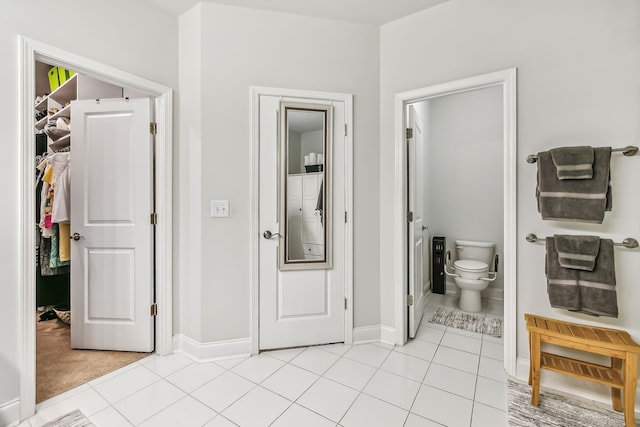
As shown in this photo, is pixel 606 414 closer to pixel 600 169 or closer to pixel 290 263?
pixel 600 169

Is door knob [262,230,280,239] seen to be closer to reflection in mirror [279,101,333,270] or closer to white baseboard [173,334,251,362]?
reflection in mirror [279,101,333,270]

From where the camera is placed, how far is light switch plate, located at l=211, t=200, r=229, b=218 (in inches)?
88.7

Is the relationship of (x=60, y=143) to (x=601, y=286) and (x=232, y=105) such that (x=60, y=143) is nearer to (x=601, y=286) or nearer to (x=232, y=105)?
(x=232, y=105)

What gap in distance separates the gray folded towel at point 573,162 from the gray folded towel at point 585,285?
0.39 meters

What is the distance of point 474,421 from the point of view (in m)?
1.60

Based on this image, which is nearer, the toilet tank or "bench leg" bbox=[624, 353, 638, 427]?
"bench leg" bbox=[624, 353, 638, 427]

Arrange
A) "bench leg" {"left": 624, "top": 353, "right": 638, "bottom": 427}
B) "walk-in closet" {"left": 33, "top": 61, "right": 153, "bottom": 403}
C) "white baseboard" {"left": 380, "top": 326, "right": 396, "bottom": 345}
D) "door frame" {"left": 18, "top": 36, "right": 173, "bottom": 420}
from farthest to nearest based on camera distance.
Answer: "white baseboard" {"left": 380, "top": 326, "right": 396, "bottom": 345} < "walk-in closet" {"left": 33, "top": 61, "right": 153, "bottom": 403} < "door frame" {"left": 18, "top": 36, "right": 173, "bottom": 420} < "bench leg" {"left": 624, "top": 353, "right": 638, "bottom": 427}

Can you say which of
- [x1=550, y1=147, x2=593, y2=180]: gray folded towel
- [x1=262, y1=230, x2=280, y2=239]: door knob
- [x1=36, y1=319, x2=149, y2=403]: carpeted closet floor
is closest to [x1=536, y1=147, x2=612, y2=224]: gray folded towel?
[x1=550, y1=147, x2=593, y2=180]: gray folded towel

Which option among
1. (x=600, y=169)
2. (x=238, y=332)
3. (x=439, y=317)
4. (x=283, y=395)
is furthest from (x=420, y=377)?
(x=600, y=169)

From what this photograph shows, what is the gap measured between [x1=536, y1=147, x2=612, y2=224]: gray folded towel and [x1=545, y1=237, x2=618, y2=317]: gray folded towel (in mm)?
167

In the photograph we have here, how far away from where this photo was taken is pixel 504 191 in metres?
2.00

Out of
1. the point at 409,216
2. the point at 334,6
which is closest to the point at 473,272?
the point at 409,216

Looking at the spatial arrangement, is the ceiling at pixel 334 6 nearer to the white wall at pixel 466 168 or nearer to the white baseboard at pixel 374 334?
the white wall at pixel 466 168

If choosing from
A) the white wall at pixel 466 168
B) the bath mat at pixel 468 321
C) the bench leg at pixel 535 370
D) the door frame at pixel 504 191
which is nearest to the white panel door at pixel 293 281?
the door frame at pixel 504 191
